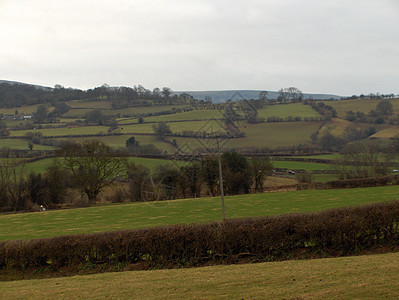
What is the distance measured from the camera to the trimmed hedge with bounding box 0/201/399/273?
1399cm

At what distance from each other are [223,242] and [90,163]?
138 feet

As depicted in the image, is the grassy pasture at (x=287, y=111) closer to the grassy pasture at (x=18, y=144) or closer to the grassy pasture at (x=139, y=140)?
the grassy pasture at (x=139, y=140)

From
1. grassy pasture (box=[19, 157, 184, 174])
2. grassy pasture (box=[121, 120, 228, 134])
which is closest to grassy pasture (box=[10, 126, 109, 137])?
grassy pasture (box=[121, 120, 228, 134])

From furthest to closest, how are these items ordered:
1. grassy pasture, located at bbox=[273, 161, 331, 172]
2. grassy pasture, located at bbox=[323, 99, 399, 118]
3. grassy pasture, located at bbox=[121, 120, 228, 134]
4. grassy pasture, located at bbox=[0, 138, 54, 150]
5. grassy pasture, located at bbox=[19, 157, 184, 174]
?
grassy pasture, located at bbox=[323, 99, 399, 118] → grassy pasture, located at bbox=[0, 138, 54, 150] → grassy pasture, located at bbox=[121, 120, 228, 134] → grassy pasture, located at bbox=[273, 161, 331, 172] → grassy pasture, located at bbox=[19, 157, 184, 174]

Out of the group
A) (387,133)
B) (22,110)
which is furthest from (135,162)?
(22,110)

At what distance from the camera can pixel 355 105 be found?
364 feet

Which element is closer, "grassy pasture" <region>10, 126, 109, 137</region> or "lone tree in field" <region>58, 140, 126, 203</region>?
"lone tree in field" <region>58, 140, 126, 203</region>

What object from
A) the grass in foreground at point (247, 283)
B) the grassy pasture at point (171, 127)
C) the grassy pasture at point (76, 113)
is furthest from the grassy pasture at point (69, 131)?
the grass in foreground at point (247, 283)

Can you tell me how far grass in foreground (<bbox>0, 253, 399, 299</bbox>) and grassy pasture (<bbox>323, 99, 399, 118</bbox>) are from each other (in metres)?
94.9

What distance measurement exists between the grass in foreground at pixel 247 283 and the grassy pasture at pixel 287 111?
81.5 metres

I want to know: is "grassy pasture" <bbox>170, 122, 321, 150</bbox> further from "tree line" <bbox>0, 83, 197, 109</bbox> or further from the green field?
"tree line" <bbox>0, 83, 197, 109</bbox>

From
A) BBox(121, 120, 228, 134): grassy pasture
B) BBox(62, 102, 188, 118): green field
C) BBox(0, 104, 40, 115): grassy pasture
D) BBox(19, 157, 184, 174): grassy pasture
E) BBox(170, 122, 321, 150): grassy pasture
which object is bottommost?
BBox(19, 157, 184, 174): grassy pasture

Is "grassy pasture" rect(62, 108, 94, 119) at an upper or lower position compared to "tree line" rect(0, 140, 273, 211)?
upper

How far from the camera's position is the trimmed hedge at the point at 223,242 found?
551 inches
